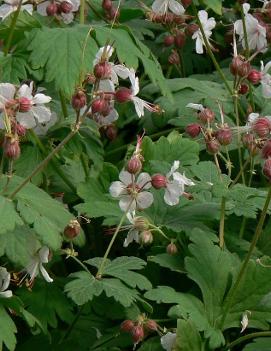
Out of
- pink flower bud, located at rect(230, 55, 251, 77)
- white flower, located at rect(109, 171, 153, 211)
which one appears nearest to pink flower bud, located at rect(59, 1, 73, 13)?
pink flower bud, located at rect(230, 55, 251, 77)

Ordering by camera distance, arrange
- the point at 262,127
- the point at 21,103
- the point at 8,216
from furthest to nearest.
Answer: the point at 262,127 < the point at 21,103 < the point at 8,216

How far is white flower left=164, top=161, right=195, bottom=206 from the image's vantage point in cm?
213

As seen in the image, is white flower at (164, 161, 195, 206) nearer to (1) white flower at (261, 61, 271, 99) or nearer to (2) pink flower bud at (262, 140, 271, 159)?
(2) pink flower bud at (262, 140, 271, 159)

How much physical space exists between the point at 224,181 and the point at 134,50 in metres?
0.44

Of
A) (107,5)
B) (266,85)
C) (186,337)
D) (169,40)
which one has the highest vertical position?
(107,5)

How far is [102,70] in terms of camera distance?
1.97m

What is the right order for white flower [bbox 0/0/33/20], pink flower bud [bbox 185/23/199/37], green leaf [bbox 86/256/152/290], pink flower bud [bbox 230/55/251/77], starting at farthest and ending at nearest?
1. pink flower bud [bbox 185/23/199/37]
2. white flower [bbox 0/0/33/20]
3. pink flower bud [bbox 230/55/251/77]
4. green leaf [bbox 86/256/152/290]

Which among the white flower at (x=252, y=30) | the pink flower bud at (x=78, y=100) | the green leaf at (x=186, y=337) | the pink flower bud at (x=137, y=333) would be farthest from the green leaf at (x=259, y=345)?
the white flower at (x=252, y=30)

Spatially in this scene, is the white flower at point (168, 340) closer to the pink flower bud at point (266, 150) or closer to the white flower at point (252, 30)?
the pink flower bud at point (266, 150)

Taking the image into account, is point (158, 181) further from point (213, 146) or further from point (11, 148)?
point (11, 148)

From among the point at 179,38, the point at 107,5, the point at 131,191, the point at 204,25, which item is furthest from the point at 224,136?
the point at 179,38

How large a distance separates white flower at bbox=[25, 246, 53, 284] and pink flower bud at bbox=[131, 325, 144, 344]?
0.76 feet

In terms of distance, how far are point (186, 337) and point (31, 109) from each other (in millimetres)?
645

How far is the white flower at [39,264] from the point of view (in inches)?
78.4
